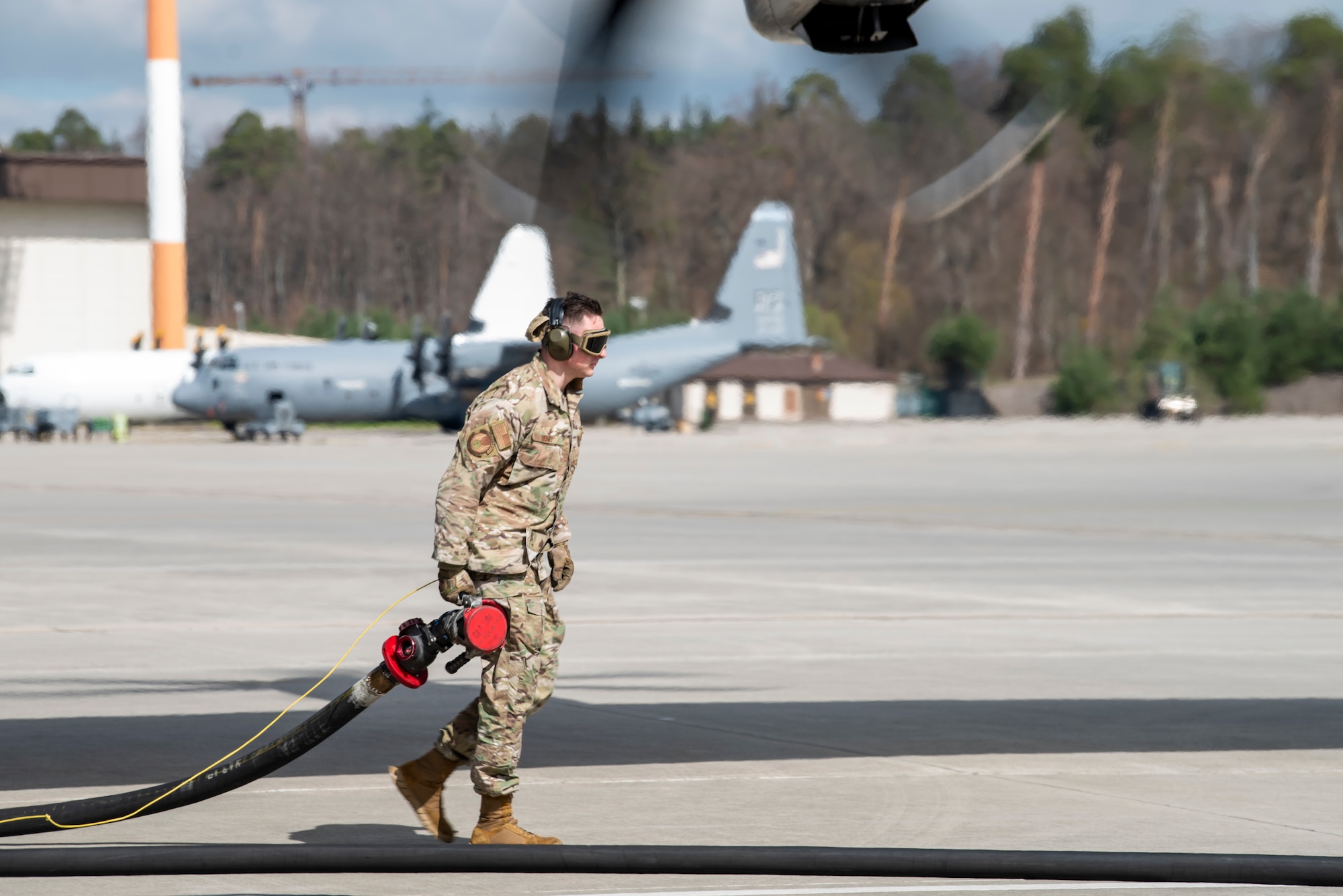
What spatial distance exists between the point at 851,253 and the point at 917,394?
8.95 m

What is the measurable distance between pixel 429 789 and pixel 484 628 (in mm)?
936

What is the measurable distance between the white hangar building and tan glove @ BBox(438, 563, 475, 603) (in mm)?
80084

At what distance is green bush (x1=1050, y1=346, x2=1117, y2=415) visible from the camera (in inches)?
3499

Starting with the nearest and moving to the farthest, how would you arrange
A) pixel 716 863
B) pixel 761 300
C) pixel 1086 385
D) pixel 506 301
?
1. pixel 716 863
2. pixel 506 301
3. pixel 761 300
4. pixel 1086 385

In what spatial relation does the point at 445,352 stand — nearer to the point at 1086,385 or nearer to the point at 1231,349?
the point at 1086,385

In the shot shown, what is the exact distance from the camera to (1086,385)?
88.9m

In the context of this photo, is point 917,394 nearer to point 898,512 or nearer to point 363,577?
point 898,512

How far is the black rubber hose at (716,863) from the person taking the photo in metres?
5.98

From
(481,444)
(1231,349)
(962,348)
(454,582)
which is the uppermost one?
(962,348)

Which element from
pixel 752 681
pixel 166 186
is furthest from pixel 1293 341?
pixel 752 681

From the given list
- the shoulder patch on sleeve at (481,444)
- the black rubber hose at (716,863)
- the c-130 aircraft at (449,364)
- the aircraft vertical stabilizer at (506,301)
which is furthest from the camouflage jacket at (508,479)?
the aircraft vertical stabilizer at (506,301)

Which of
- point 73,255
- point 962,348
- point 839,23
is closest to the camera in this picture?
point 839,23

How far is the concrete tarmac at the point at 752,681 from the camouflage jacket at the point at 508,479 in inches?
44.0

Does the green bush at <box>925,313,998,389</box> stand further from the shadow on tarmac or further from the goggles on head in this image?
the goggles on head
